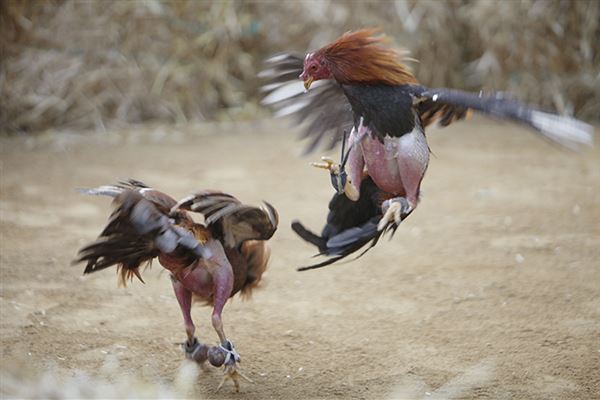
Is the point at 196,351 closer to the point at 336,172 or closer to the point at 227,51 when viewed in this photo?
the point at 336,172

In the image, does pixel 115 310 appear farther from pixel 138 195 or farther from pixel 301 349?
pixel 138 195

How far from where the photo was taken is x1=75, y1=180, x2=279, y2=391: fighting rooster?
9.71ft

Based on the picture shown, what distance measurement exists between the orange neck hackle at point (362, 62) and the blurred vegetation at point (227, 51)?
19.0 ft

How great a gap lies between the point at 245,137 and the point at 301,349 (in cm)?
471

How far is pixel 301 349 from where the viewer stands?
368 centimetres

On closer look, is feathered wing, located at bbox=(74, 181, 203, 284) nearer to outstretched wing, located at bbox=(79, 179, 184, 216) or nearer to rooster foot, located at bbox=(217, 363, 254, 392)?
outstretched wing, located at bbox=(79, 179, 184, 216)

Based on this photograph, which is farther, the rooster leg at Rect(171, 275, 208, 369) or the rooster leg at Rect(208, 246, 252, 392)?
the rooster leg at Rect(171, 275, 208, 369)

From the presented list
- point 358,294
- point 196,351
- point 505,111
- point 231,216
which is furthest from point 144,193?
point 358,294

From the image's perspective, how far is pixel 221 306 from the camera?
3.13 metres

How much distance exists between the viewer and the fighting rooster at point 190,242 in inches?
117

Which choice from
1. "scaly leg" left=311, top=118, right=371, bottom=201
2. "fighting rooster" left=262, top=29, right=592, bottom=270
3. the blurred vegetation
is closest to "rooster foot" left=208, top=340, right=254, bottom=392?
"fighting rooster" left=262, top=29, right=592, bottom=270

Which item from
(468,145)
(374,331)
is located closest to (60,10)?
(468,145)

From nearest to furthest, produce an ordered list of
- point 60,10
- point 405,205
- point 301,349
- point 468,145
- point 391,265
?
point 405,205
point 301,349
point 391,265
point 468,145
point 60,10

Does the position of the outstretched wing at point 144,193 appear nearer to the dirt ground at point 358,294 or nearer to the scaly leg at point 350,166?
the scaly leg at point 350,166
